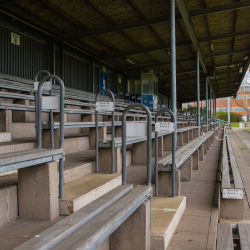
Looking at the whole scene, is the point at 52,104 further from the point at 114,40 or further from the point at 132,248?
the point at 114,40

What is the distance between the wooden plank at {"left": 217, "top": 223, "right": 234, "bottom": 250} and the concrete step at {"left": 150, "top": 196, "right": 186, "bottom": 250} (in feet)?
1.48

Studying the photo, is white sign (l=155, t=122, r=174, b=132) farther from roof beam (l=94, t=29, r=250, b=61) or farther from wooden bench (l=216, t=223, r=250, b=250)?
roof beam (l=94, t=29, r=250, b=61)

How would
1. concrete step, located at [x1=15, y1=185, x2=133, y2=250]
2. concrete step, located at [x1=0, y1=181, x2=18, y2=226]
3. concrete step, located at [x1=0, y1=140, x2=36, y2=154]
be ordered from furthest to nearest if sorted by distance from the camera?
concrete step, located at [x1=0, y1=140, x2=36, y2=154]
concrete step, located at [x1=0, y1=181, x2=18, y2=226]
concrete step, located at [x1=15, y1=185, x2=133, y2=250]

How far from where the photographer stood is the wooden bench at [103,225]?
49.0 inches

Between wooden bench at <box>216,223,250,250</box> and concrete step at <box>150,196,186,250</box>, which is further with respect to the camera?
wooden bench at <box>216,223,250,250</box>

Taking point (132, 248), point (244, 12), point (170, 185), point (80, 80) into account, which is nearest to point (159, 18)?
point (244, 12)

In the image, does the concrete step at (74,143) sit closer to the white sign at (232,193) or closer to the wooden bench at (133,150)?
the wooden bench at (133,150)

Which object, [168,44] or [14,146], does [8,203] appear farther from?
[168,44]

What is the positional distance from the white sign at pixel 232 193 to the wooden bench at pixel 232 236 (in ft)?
1.34

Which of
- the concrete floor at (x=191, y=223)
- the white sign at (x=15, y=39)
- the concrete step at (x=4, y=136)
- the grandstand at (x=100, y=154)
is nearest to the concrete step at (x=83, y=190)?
the grandstand at (x=100, y=154)

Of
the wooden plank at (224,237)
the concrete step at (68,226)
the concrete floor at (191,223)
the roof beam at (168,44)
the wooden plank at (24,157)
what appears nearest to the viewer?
the concrete step at (68,226)

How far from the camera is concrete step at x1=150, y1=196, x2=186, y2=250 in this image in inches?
94.2

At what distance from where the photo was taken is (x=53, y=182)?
198cm

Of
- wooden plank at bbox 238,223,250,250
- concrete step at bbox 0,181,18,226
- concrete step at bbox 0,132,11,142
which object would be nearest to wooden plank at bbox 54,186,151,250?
concrete step at bbox 0,181,18,226
